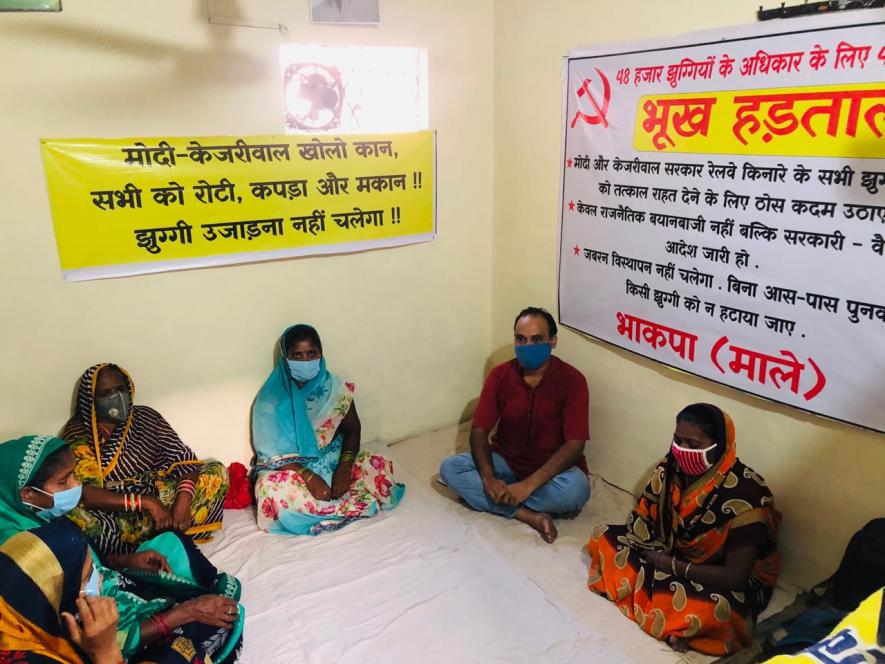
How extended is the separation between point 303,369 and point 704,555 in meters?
1.75

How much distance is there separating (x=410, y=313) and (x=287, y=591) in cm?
151


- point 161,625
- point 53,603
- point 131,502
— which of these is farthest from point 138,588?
point 131,502

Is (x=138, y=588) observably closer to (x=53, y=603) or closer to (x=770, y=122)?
(x=53, y=603)

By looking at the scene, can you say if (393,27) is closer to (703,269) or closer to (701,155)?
(701,155)

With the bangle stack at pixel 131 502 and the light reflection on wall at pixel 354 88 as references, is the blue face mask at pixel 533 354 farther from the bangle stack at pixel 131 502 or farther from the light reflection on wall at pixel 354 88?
the bangle stack at pixel 131 502

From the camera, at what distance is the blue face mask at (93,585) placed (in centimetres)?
162

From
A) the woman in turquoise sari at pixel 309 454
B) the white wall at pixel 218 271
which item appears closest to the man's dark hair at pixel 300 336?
the woman in turquoise sari at pixel 309 454

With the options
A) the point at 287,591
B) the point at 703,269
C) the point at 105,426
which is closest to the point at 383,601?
the point at 287,591

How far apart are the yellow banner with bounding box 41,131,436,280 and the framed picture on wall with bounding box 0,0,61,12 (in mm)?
440

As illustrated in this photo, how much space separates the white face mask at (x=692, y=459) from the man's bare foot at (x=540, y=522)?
28.1 inches

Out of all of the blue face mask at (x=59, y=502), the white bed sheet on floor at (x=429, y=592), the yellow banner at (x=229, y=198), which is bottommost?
the white bed sheet on floor at (x=429, y=592)

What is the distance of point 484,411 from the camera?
122 inches

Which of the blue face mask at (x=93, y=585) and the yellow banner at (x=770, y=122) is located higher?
the yellow banner at (x=770, y=122)

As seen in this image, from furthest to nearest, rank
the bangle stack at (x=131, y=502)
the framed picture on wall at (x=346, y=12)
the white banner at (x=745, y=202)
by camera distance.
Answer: the framed picture on wall at (x=346, y=12) → the bangle stack at (x=131, y=502) → the white banner at (x=745, y=202)
